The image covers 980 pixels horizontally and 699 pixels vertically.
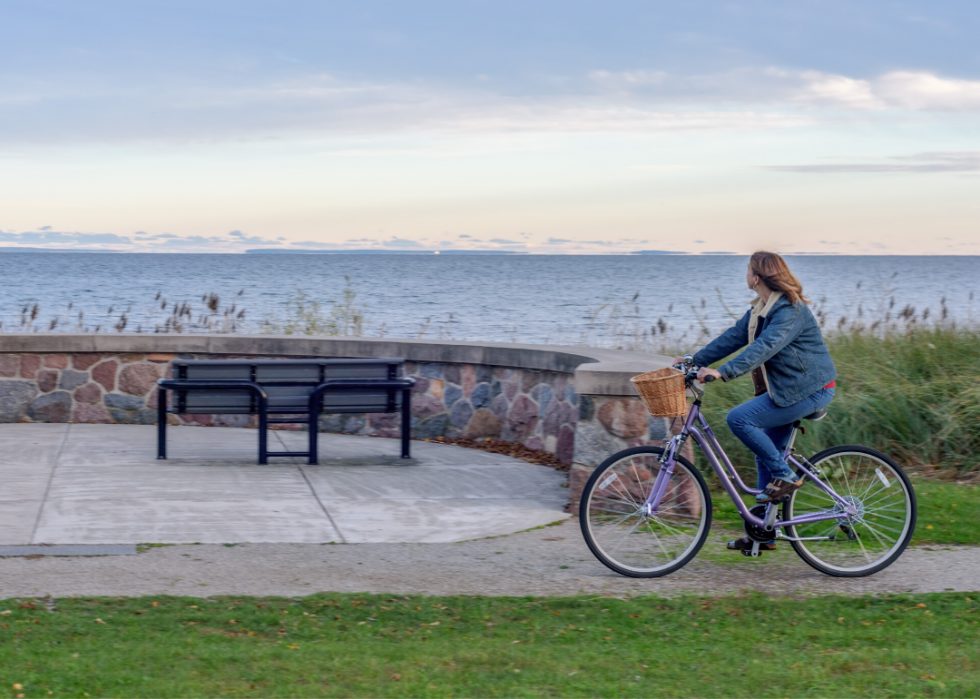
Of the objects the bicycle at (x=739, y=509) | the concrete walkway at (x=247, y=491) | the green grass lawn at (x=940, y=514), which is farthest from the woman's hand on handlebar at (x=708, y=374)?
the concrete walkway at (x=247, y=491)

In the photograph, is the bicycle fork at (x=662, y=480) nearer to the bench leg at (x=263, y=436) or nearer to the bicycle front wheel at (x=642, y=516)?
the bicycle front wheel at (x=642, y=516)

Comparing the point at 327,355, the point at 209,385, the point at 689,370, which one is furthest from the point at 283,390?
the point at 689,370

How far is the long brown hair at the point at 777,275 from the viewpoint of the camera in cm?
532

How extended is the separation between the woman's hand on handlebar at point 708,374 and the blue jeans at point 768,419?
0.93ft

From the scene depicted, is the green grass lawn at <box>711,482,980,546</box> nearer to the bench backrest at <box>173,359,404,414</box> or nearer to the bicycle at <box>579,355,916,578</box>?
the bicycle at <box>579,355,916,578</box>

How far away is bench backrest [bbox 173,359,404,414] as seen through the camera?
27.4ft

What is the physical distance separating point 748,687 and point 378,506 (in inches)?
141

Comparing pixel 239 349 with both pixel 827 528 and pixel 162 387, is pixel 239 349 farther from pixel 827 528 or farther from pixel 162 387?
pixel 827 528

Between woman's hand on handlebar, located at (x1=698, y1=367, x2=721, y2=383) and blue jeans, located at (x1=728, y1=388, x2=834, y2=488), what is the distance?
28 centimetres

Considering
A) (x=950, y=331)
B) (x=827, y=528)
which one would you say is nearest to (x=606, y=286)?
(x=950, y=331)

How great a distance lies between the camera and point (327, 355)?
1009 centimetres

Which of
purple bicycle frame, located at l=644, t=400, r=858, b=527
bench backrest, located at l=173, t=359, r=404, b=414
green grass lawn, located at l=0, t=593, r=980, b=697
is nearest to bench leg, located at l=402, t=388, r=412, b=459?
bench backrest, located at l=173, t=359, r=404, b=414

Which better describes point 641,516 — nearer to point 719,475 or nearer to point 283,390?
point 719,475

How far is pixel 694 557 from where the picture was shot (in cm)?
581
